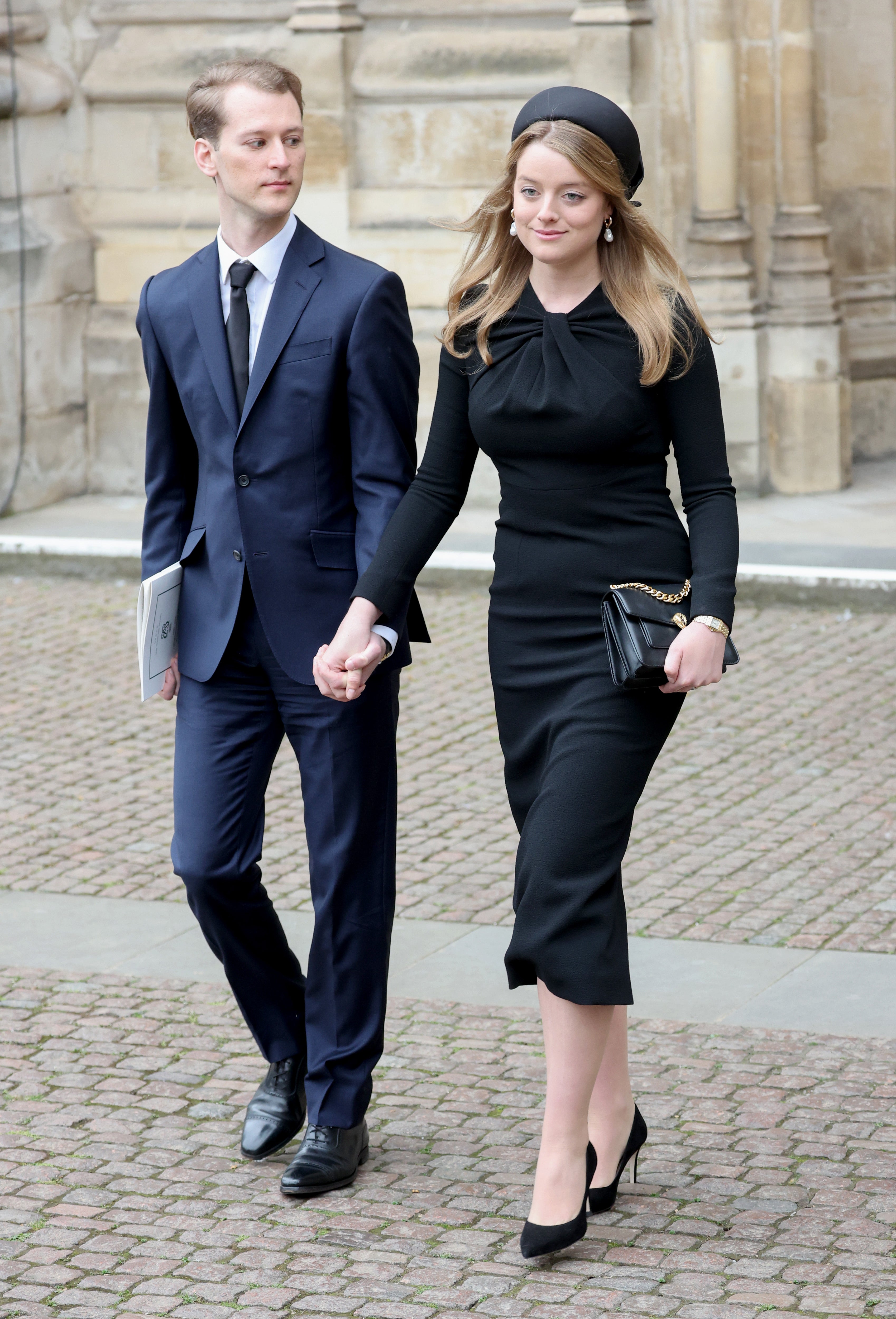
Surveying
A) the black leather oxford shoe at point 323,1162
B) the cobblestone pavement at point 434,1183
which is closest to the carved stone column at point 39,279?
the cobblestone pavement at point 434,1183

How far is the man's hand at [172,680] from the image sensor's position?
4113 mm

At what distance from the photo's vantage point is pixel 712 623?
3508 millimetres

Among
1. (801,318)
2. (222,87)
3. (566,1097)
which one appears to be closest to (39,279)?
(801,318)

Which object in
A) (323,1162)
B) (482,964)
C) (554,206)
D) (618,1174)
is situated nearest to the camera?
(554,206)

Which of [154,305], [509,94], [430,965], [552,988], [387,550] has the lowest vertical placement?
[430,965]

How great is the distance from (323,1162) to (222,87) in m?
2.07

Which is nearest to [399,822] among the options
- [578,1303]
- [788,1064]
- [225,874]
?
[788,1064]

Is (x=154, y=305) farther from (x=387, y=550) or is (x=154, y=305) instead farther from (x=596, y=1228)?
(x=596, y=1228)

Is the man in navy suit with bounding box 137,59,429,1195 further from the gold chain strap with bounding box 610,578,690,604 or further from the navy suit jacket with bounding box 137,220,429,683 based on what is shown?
the gold chain strap with bounding box 610,578,690,604

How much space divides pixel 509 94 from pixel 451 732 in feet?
16.5

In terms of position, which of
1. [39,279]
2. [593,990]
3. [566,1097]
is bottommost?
[566,1097]

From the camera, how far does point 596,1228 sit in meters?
3.77

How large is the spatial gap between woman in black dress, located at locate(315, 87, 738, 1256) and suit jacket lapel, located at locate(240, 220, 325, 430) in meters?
0.34

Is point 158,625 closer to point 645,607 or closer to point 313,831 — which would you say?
point 313,831
